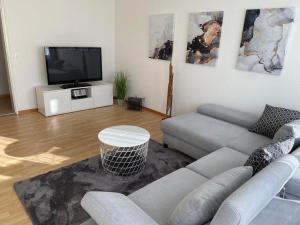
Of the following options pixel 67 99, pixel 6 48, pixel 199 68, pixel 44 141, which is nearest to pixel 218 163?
pixel 199 68

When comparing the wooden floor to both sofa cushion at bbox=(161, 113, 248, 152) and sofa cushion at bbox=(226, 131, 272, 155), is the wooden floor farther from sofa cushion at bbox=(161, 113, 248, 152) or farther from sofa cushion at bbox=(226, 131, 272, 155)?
sofa cushion at bbox=(226, 131, 272, 155)

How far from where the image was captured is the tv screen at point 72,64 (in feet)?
13.8

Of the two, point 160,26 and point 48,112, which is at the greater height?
point 160,26

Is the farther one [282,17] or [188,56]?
[188,56]

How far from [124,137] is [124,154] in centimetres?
25

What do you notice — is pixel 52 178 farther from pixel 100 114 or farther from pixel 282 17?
pixel 282 17

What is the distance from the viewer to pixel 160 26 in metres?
4.18

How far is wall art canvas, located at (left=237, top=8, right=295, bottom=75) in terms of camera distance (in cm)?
274

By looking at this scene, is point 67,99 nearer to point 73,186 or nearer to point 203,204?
point 73,186

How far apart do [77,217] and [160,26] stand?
338 cm

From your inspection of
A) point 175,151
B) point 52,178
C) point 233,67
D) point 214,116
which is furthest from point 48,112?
point 233,67

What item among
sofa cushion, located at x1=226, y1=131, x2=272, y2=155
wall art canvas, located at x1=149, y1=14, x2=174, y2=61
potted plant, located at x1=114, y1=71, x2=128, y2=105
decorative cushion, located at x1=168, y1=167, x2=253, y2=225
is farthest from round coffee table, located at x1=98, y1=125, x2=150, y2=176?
potted plant, located at x1=114, y1=71, x2=128, y2=105

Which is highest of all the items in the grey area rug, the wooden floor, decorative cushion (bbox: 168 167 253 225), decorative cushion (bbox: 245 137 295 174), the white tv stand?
decorative cushion (bbox: 245 137 295 174)

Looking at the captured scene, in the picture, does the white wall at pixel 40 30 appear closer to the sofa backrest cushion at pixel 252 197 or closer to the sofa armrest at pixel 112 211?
the sofa armrest at pixel 112 211
